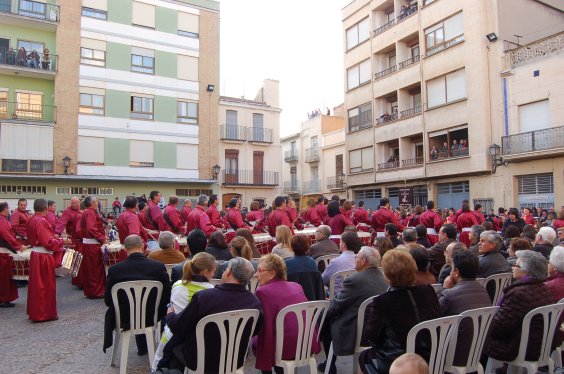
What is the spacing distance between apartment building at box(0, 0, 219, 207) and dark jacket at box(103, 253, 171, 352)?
21793 mm

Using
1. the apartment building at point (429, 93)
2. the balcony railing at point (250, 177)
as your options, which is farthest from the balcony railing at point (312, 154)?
the apartment building at point (429, 93)

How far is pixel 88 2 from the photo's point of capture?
26406 mm

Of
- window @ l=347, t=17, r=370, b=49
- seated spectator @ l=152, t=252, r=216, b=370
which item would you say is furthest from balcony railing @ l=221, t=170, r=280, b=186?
seated spectator @ l=152, t=252, r=216, b=370

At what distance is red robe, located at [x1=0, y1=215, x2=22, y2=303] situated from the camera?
7.80 meters

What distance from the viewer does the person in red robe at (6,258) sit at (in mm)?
7805

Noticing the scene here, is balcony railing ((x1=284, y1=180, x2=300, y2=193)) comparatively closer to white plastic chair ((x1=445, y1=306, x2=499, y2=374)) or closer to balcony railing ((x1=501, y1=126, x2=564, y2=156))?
balcony railing ((x1=501, y1=126, x2=564, y2=156))

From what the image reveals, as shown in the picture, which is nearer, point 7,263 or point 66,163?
point 7,263

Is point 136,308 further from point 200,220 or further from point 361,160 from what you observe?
point 361,160

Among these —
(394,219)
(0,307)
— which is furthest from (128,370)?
(394,219)

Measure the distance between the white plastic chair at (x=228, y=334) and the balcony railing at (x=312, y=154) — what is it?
38.8 m

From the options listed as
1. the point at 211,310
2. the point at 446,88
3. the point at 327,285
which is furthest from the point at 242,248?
the point at 446,88

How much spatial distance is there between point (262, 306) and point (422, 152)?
80.0 feet

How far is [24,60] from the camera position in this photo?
24766 millimetres

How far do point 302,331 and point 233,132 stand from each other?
29.5 metres
